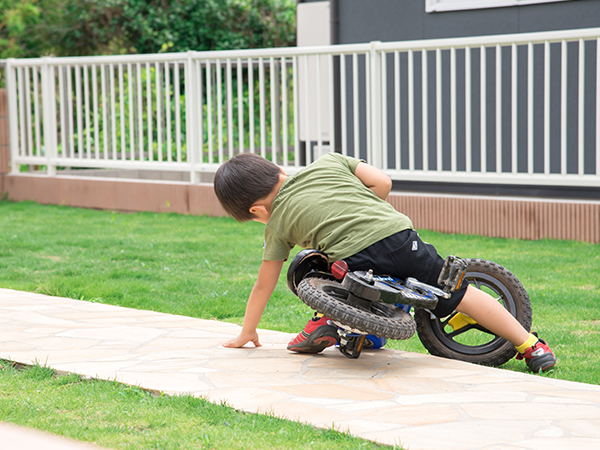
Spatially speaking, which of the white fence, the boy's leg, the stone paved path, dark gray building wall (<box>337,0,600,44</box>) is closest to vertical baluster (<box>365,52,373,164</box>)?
the white fence

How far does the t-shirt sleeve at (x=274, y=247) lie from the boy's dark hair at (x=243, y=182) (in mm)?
153

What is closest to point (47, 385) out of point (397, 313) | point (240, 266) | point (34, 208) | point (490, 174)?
point (397, 313)

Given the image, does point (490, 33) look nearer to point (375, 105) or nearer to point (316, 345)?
point (375, 105)

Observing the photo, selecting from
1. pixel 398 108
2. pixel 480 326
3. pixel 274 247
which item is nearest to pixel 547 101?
pixel 398 108

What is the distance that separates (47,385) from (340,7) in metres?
Answer: 7.35

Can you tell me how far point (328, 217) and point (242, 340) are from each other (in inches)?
29.0

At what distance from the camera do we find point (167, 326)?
13.5 ft

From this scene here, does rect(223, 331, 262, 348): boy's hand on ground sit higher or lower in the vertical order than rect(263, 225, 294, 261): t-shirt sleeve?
lower

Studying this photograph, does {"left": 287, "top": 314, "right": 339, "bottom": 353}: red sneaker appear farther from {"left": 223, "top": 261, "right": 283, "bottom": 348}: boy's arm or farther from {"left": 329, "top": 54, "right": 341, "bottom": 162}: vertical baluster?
{"left": 329, "top": 54, "right": 341, "bottom": 162}: vertical baluster

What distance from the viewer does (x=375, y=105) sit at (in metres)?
7.57

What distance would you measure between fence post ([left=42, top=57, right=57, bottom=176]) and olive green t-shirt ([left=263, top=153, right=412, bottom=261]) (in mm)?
7079

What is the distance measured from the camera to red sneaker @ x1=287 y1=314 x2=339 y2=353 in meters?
3.34

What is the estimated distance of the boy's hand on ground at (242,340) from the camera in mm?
3613

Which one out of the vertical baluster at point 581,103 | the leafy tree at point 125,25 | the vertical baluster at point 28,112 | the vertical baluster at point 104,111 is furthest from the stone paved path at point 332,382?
the leafy tree at point 125,25
